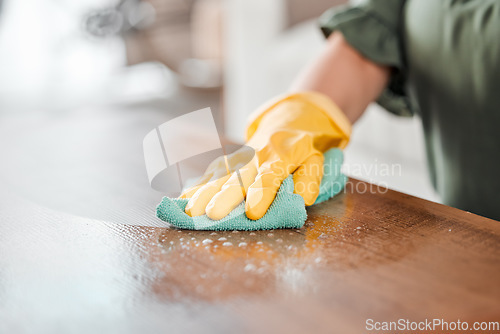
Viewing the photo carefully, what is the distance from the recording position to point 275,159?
0.53m

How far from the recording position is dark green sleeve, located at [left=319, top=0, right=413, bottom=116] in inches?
30.9

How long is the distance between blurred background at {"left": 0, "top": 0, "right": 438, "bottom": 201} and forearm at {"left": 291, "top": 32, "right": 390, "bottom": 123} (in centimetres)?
89

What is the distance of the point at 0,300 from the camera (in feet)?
1.12

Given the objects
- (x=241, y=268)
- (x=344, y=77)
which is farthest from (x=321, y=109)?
(x=241, y=268)

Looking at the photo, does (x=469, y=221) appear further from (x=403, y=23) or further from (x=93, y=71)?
(x=93, y=71)

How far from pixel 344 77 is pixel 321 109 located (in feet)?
0.47

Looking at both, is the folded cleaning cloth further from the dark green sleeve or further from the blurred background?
the blurred background

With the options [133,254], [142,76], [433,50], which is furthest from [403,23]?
[142,76]

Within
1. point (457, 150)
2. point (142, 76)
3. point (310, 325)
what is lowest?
point (142, 76)

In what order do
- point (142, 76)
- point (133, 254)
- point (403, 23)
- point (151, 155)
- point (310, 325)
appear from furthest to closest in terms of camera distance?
point (142, 76) → point (403, 23) → point (151, 155) → point (133, 254) → point (310, 325)

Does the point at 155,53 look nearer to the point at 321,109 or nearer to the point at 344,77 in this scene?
the point at 344,77

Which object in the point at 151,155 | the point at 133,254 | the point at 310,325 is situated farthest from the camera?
the point at 151,155

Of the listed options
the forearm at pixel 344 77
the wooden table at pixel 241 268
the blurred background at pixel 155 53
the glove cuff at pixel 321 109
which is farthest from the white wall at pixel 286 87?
the wooden table at pixel 241 268

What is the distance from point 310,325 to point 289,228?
6.2 inches
